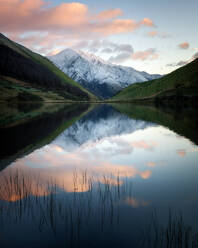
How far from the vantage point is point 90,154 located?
22359 millimetres

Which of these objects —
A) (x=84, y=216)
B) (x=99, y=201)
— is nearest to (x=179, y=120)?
(x=99, y=201)

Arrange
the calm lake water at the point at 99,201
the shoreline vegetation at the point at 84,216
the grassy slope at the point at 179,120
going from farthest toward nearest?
the grassy slope at the point at 179,120 → the calm lake water at the point at 99,201 → the shoreline vegetation at the point at 84,216

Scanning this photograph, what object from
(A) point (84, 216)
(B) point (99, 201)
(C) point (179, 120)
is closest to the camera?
(A) point (84, 216)

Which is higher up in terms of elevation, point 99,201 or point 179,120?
point 179,120

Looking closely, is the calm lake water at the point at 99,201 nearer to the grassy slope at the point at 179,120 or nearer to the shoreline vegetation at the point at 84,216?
the shoreline vegetation at the point at 84,216

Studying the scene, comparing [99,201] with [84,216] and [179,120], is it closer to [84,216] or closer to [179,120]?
[84,216]

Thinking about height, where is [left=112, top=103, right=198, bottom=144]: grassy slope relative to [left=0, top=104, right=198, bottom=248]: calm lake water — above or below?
above

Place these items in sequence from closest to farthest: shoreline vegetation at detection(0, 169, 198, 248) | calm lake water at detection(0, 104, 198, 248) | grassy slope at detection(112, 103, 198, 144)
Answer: shoreline vegetation at detection(0, 169, 198, 248) < calm lake water at detection(0, 104, 198, 248) < grassy slope at detection(112, 103, 198, 144)

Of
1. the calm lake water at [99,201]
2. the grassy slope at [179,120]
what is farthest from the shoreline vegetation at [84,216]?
the grassy slope at [179,120]

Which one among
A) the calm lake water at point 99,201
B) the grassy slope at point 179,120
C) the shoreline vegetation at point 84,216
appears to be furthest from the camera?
the grassy slope at point 179,120

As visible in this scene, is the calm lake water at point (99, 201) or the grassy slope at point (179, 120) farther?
the grassy slope at point (179, 120)

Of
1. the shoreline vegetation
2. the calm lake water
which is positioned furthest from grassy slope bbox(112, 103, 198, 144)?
the shoreline vegetation

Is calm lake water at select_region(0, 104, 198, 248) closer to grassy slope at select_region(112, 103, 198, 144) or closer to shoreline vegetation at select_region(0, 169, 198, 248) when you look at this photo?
shoreline vegetation at select_region(0, 169, 198, 248)

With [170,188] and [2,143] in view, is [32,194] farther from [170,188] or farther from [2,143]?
[2,143]
